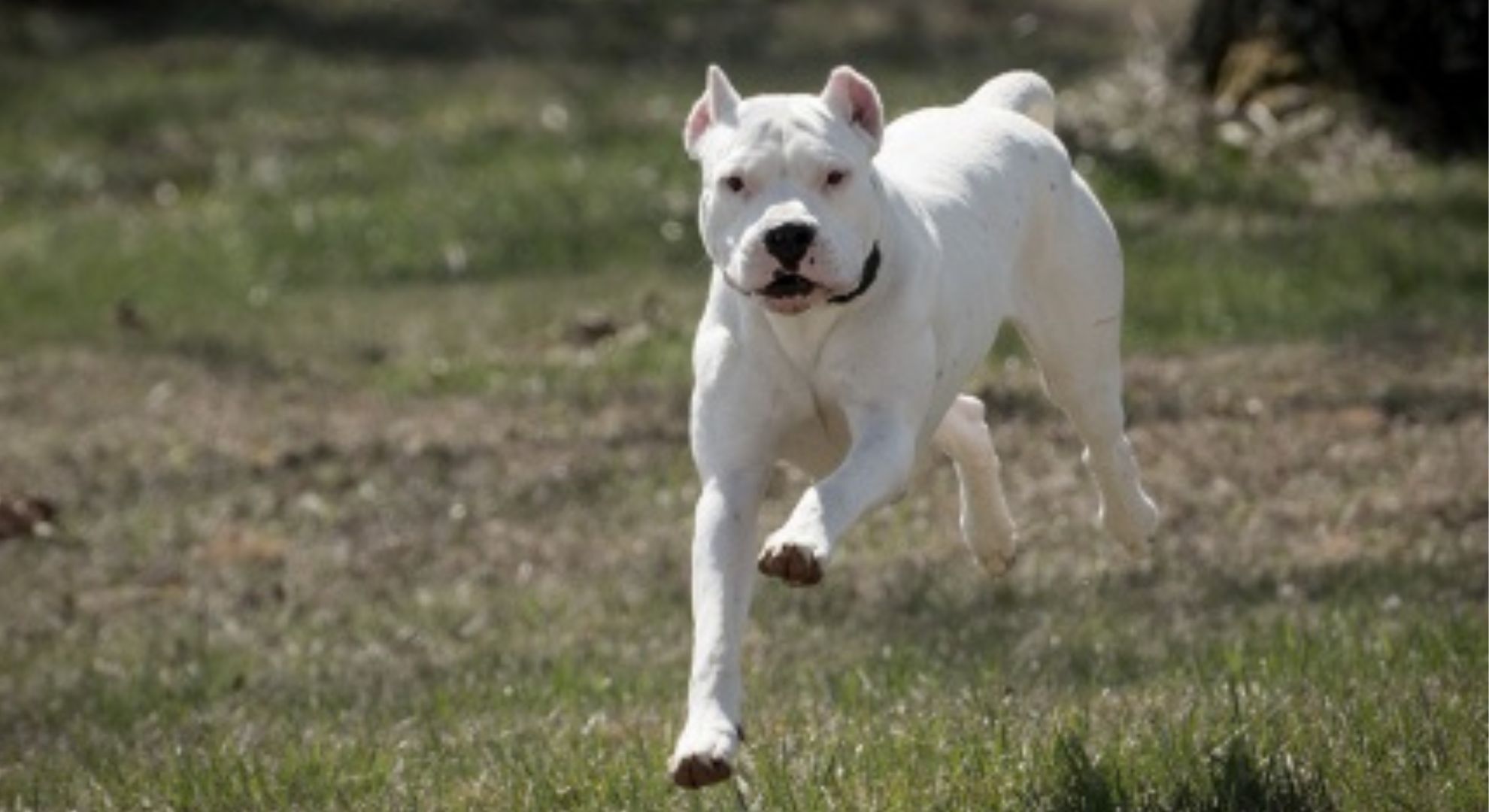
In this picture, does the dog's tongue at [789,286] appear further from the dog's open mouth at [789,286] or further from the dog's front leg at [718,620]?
the dog's front leg at [718,620]

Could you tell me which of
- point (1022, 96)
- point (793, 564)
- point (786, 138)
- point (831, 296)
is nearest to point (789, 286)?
point (831, 296)

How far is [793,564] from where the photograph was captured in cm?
605

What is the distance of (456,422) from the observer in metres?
14.5

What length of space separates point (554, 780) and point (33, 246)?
14.2m

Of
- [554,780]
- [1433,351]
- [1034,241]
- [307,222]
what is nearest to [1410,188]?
[1433,351]

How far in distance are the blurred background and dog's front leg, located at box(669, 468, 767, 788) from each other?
1.04ft

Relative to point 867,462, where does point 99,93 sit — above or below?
below

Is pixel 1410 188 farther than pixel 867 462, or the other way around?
pixel 1410 188

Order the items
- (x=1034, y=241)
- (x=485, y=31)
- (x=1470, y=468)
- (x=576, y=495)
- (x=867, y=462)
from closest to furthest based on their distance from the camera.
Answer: (x=867, y=462), (x=1034, y=241), (x=1470, y=468), (x=576, y=495), (x=485, y=31)

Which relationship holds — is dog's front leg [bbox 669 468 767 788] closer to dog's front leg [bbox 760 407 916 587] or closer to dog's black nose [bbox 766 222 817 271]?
dog's front leg [bbox 760 407 916 587]

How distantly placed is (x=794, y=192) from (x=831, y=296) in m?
0.21

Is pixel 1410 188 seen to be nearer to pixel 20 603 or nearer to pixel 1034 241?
pixel 20 603

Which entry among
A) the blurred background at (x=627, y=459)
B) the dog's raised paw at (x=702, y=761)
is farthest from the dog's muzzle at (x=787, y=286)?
the blurred background at (x=627, y=459)

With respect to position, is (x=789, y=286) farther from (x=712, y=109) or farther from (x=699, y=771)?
(x=699, y=771)
